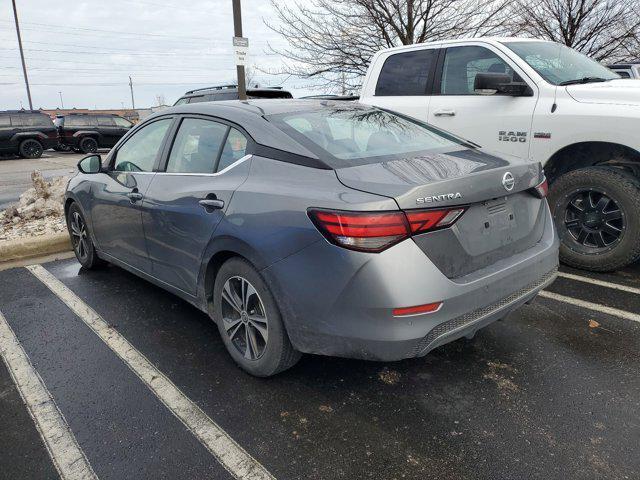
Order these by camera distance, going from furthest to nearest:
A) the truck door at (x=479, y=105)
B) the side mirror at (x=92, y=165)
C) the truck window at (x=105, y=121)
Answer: the truck window at (x=105, y=121) → the truck door at (x=479, y=105) → the side mirror at (x=92, y=165)

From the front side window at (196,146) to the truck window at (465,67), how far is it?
3.03m

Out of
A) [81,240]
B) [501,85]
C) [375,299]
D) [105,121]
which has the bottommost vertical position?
[81,240]

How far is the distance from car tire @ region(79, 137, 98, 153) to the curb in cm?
1788

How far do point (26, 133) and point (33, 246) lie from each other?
17155 millimetres

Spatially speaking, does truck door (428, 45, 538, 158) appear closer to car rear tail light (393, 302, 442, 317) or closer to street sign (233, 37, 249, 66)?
car rear tail light (393, 302, 442, 317)

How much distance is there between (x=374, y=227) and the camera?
2.13 meters

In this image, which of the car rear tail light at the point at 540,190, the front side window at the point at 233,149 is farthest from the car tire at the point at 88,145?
the car rear tail light at the point at 540,190

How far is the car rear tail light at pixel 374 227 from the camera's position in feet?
7.00

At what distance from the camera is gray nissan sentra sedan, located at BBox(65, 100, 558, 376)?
7.16ft

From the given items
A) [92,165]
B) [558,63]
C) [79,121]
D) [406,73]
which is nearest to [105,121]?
[79,121]

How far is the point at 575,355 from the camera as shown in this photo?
298cm

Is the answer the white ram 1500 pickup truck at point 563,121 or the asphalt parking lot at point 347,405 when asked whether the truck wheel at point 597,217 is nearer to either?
the white ram 1500 pickup truck at point 563,121

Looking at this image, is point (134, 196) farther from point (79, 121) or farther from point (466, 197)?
point (79, 121)

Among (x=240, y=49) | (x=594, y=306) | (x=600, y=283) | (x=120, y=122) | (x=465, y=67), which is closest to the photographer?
(x=594, y=306)
